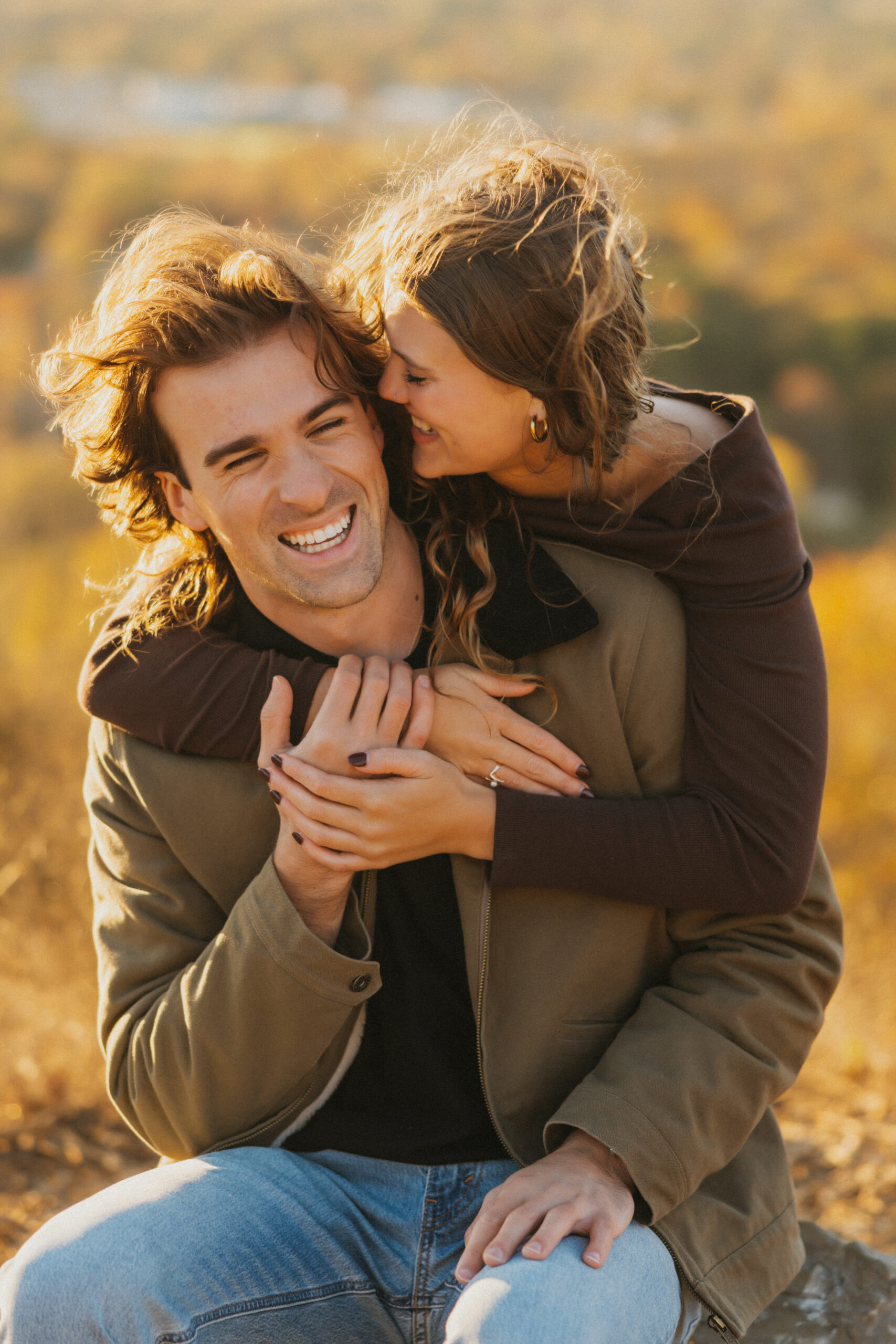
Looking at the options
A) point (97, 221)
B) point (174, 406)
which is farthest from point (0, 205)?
point (174, 406)

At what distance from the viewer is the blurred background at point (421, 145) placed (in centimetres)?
391

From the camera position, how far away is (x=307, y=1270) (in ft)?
6.50

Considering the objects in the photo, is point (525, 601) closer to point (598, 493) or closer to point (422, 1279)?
point (598, 493)

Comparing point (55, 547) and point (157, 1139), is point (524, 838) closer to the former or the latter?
point (157, 1139)

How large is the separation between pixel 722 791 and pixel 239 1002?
34.6 inches

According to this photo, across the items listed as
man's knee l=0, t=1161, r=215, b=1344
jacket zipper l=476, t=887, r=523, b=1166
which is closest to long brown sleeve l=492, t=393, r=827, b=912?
jacket zipper l=476, t=887, r=523, b=1166

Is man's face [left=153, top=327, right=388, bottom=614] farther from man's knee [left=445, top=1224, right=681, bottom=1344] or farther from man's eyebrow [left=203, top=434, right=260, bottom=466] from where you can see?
man's knee [left=445, top=1224, right=681, bottom=1344]

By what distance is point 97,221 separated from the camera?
48.1 ft

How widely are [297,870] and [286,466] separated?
2.41ft

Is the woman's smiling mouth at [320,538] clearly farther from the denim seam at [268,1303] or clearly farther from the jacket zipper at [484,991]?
the denim seam at [268,1303]

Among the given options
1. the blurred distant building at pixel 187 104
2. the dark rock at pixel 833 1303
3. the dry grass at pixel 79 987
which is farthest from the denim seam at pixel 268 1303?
the blurred distant building at pixel 187 104

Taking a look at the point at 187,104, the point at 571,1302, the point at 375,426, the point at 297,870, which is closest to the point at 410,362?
the point at 375,426

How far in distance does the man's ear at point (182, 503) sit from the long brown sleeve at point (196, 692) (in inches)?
10.6

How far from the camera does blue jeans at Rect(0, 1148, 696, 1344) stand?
1696mm
